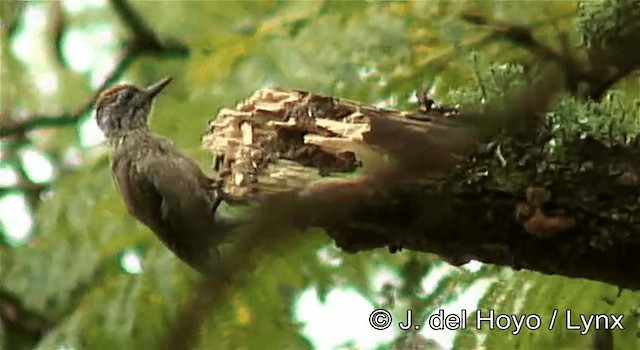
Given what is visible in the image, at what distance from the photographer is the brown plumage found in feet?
4.30

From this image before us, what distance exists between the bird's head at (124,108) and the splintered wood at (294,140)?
631mm

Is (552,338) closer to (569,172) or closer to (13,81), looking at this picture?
(569,172)

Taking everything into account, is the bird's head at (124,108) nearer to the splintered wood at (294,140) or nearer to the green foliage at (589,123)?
the splintered wood at (294,140)

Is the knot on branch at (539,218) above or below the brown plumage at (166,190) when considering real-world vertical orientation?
above

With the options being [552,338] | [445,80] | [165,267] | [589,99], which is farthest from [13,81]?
[589,99]

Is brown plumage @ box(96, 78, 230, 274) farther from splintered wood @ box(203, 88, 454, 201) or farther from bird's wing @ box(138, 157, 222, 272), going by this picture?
splintered wood @ box(203, 88, 454, 201)

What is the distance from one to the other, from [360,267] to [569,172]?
0.89 m

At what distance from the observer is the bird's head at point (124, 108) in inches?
67.9

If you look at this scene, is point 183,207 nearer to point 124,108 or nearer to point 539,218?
point 124,108

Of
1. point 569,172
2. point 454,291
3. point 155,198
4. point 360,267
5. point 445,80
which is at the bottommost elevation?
point 360,267

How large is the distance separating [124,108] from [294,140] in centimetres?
81

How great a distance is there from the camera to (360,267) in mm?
1756

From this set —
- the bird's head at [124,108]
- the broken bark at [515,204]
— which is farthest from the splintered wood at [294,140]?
the bird's head at [124,108]

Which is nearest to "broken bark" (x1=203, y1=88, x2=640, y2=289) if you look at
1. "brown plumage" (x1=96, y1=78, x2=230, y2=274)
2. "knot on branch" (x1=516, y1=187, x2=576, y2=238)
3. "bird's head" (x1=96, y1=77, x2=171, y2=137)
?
"knot on branch" (x1=516, y1=187, x2=576, y2=238)
